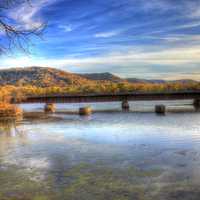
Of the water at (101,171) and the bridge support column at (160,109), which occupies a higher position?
the water at (101,171)

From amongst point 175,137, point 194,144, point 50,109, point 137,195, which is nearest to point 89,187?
point 137,195

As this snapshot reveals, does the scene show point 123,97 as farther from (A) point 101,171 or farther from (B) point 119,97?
(A) point 101,171

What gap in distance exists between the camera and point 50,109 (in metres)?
122

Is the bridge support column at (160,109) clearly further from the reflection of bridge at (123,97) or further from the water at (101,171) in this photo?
the water at (101,171)

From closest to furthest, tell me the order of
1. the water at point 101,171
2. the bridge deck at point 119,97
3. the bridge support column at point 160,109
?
the water at point 101,171
the bridge support column at point 160,109
the bridge deck at point 119,97

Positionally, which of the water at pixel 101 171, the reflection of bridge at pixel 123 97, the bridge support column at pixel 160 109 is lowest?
the bridge support column at pixel 160 109

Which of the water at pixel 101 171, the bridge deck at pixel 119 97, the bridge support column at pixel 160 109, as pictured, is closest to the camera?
the water at pixel 101 171

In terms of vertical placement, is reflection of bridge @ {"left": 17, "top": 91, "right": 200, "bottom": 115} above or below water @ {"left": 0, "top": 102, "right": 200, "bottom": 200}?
above

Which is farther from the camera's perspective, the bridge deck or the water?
the bridge deck

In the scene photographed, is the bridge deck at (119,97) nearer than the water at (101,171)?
No

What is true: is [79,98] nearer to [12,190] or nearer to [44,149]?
[44,149]

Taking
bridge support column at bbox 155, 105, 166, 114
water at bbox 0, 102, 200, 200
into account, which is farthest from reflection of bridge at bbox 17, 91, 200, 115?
water at bbox 0, 102, 200, 200

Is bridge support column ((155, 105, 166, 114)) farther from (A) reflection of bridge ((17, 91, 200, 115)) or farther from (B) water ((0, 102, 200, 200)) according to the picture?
(B) water ((0, 102, 200, 200))

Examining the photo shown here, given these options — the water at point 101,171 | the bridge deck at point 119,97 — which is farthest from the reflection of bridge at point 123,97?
the water at point 101,171
